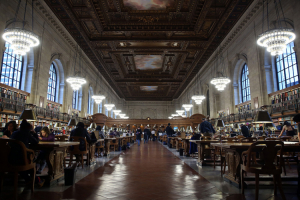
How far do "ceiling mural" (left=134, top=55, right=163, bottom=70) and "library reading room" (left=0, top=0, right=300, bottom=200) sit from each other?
0.30 ft

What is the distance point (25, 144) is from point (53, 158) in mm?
696

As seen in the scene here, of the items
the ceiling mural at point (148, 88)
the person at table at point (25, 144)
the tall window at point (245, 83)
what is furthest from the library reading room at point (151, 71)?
the ceiling mural at point (148, 88)

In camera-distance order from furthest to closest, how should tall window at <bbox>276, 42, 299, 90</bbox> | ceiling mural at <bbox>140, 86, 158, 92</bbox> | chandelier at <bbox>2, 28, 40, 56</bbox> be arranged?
ceiling mural at <bbox>140, 86, 158, 92</bbox>
tall window at <bbox>276, 42, 299, 90</bbox>
chandelier at <bbox>2, 28, 40, 56</bbox>

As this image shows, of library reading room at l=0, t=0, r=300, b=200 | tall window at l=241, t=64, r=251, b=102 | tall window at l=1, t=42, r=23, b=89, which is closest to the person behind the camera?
library reading room at l=0, t=0, r=300, b=200

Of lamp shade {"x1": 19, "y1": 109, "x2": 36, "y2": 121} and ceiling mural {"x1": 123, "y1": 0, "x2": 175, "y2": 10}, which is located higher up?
ceiling mural {"x1": 123, "y1": 0, "x2": 175, "y2": 10}

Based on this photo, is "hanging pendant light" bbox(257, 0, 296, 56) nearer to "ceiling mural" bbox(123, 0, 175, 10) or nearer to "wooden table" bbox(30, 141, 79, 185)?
"ceiling mural" bbox(123, 0, 175, 10)

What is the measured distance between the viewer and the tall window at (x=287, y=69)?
896cm

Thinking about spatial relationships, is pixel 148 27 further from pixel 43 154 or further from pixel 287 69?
pixel 43 154

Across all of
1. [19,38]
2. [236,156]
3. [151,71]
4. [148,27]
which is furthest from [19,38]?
[151,71]

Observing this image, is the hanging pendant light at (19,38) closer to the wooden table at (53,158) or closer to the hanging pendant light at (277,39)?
the wooden table at (53,158)

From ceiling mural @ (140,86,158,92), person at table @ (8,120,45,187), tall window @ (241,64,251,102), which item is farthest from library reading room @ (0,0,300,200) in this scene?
ceiling mural @ (140,86,158,92)

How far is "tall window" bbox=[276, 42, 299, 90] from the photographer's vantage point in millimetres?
8961

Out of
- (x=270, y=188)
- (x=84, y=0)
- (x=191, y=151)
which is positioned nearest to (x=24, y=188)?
(x=270, y=188)

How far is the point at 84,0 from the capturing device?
9422mm
